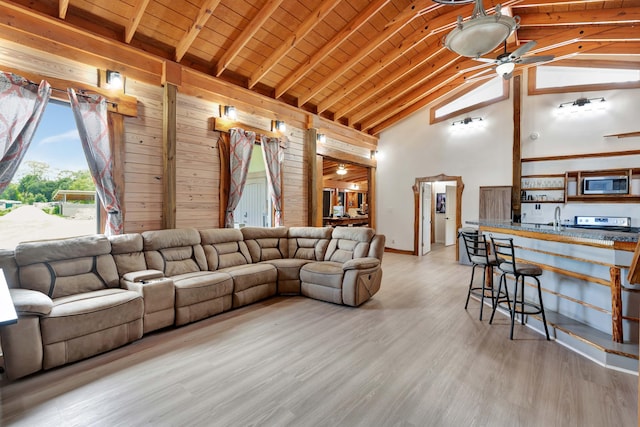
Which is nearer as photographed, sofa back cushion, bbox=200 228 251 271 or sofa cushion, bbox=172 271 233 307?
sofa cushion, bbox=172 271 233 307

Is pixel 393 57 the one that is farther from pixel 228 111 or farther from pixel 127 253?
pixel 127 253

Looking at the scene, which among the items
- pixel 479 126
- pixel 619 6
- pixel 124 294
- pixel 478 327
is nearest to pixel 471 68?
pixel 479 126

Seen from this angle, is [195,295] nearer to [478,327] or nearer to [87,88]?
[87,88]

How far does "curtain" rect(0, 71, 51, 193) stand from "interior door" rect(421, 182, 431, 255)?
7.54 m

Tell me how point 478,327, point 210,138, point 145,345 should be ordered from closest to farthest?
point 145,345
point 478,327
point 210,138

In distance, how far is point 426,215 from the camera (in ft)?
26.6

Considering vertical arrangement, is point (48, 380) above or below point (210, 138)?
below

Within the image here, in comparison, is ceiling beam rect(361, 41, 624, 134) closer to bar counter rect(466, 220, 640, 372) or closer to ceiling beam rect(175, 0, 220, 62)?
bar counter rect(466, 220, 640, 372)

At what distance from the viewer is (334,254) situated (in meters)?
4.73

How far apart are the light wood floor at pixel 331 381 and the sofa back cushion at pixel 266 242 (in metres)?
1.49

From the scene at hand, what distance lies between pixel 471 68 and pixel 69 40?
646 cm

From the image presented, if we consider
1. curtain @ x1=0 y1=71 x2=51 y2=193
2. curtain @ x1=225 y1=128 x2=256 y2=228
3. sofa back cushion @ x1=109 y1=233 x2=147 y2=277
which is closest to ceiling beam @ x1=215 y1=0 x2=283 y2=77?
curtain @ x1=225 y1=128 x2=256 y2=228

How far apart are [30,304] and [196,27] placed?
Answer: 11.1 ft

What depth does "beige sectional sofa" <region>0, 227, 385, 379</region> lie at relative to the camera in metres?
2.37
